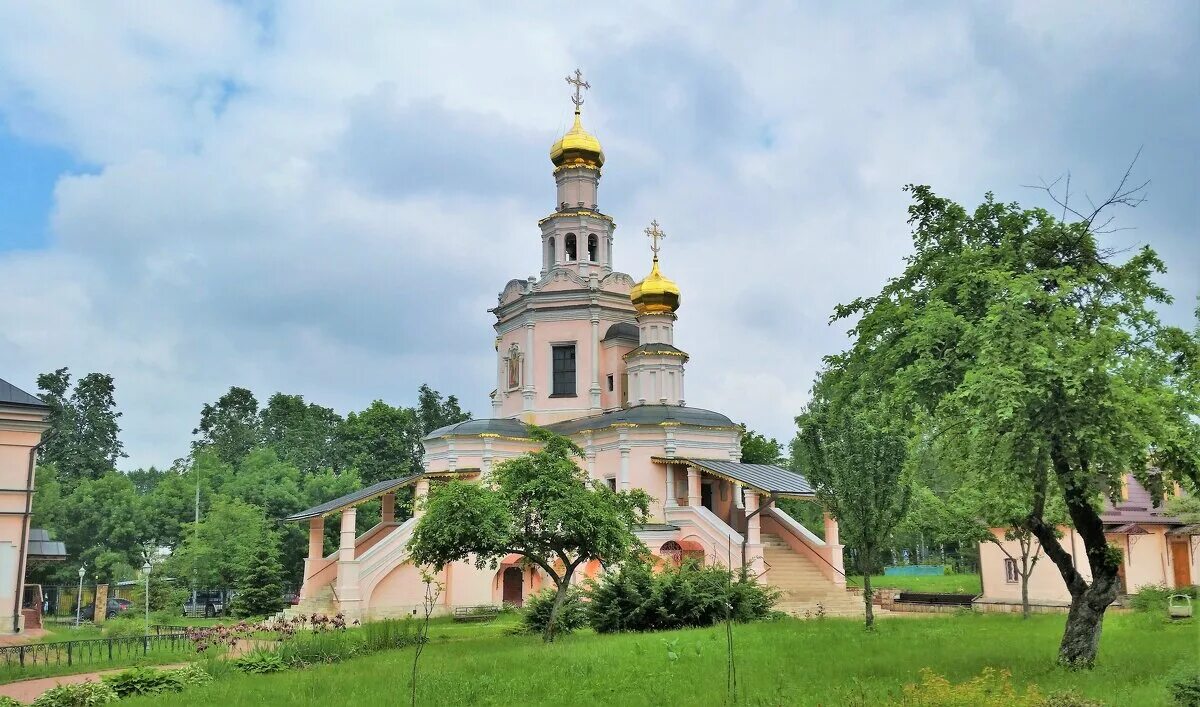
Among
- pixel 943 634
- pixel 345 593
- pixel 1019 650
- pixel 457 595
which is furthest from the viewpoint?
pixel 457 595

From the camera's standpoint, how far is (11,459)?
2784cm

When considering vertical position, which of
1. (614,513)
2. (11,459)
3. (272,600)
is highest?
(11,459)

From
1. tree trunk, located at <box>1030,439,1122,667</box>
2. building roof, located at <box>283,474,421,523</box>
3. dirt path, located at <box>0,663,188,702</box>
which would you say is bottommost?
dirt path, located at <box>0,663,188,702</box>

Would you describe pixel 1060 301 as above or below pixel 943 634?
above

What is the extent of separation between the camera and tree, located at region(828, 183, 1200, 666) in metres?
12.4

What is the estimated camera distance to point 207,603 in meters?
44.7

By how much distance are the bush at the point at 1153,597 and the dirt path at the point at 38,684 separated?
2391 cm

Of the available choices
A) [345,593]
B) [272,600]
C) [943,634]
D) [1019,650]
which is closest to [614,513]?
[943,634]

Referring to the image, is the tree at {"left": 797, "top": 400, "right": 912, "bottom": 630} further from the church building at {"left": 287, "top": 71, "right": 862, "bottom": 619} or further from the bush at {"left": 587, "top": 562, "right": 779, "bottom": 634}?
the church building at {"left": 287, "top": 71, "right": 862, "bottom": 619}

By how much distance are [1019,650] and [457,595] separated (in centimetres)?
2283

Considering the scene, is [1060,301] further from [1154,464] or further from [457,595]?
[457,595]

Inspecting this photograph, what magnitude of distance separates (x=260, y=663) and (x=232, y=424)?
66583mm

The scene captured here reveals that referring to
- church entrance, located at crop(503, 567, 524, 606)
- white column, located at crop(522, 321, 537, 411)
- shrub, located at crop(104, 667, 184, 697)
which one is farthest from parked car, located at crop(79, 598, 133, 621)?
shrub, located at crop(104, 667, 184, 697)

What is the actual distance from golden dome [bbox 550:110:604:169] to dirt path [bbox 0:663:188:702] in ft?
96.3
